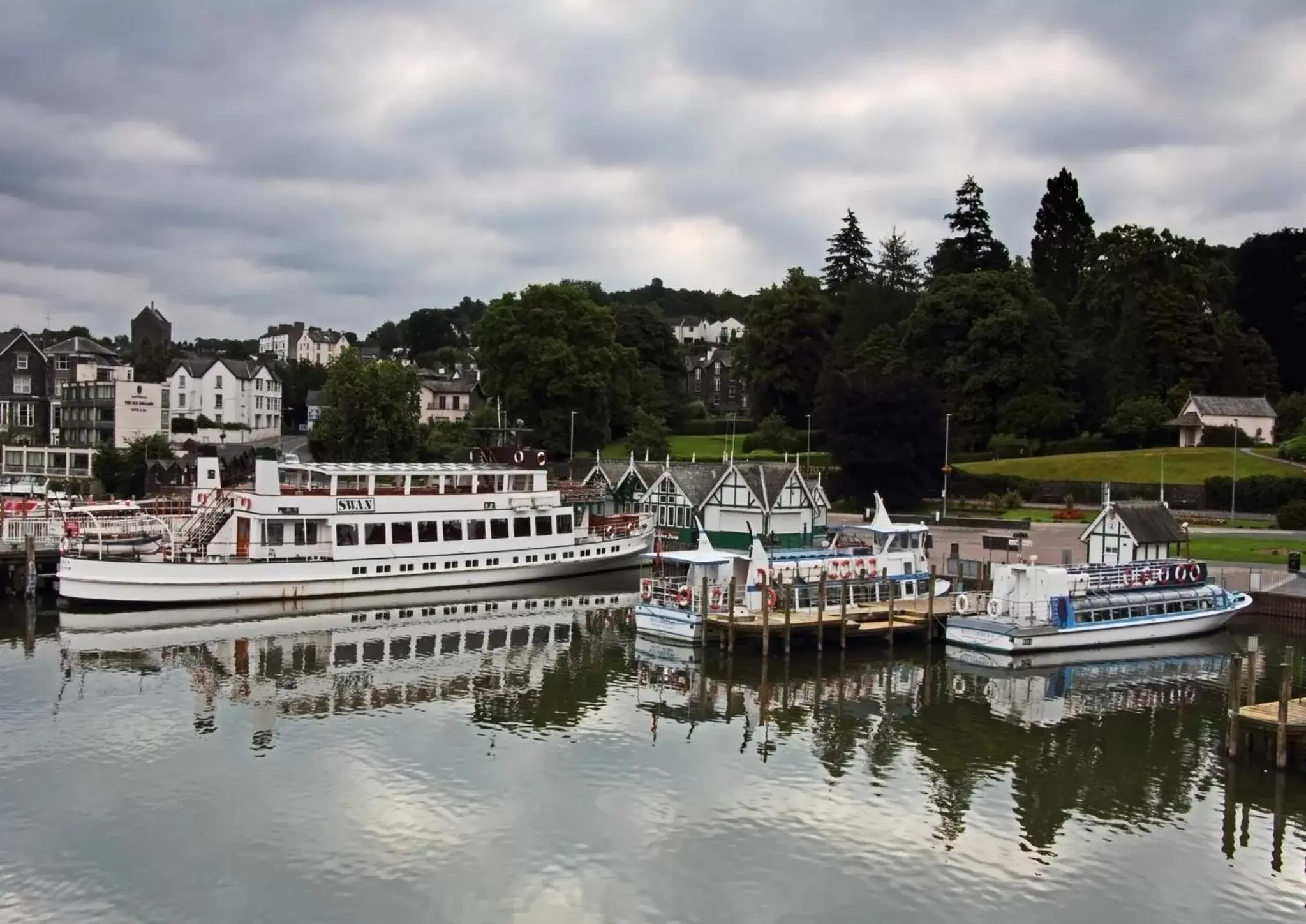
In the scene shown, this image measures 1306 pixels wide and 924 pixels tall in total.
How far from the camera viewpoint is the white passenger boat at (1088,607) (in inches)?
1439

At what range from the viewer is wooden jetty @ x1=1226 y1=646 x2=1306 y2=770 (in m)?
23.5

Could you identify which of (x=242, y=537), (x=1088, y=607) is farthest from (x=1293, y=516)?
(x=242, y=537)

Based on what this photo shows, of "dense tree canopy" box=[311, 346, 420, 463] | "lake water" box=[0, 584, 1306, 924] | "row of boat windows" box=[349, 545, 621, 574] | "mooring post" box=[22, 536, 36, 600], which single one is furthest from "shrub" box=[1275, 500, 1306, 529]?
"mooring post" box=[22, 536, 36, 600]

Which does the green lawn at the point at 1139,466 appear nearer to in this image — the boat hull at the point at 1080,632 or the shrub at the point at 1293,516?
the shrub at the point at 1293,516

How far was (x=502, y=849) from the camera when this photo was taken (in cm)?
1973

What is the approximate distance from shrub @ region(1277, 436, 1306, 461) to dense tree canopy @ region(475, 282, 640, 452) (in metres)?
43.6

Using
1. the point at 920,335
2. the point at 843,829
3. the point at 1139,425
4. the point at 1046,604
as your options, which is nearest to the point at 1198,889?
the point at 843,829

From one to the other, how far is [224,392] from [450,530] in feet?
195

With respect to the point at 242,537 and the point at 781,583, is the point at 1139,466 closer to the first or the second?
the point at 781,583

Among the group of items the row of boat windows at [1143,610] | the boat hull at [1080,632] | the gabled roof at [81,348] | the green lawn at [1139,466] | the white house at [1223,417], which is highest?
the gabled roof at [81,348]

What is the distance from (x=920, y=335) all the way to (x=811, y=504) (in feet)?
106

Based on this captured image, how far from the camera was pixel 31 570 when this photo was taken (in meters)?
42.2

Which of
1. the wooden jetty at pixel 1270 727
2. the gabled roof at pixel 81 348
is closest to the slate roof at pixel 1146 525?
the wooden jetty at pixel 1270 727

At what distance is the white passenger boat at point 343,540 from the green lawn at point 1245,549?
25.9m
